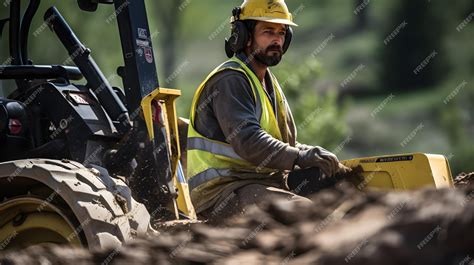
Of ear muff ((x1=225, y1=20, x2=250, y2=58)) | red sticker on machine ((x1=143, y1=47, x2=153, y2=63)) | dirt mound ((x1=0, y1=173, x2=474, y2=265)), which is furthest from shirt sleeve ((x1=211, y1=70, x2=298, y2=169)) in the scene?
dirt mound ((x1=0, y1=173, x2=474, y2=265))

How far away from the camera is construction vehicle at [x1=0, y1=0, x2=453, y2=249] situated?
16.7ft

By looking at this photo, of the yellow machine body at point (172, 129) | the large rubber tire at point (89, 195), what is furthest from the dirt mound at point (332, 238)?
the yellow machine body at point (172, 129)

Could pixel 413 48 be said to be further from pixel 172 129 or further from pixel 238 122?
pixel 238 122

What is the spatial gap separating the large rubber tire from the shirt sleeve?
0.84m

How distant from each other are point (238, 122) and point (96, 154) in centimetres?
88

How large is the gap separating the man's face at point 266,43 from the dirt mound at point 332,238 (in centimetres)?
246

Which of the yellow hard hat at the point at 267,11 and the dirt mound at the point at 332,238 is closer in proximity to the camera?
the dirt mound at the point at 332,238

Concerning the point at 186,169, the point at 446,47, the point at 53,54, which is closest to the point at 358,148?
the point at 446,47

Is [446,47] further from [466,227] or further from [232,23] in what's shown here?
[466,227]

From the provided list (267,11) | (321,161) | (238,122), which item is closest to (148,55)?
(238,122)

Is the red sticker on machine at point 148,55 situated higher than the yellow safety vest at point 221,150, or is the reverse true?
the red sticker on machine at point 148,55

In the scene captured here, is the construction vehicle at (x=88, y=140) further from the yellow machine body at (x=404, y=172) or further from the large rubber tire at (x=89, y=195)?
the yellow machine body at (x=404, y=172)

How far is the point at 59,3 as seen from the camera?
27.6 m

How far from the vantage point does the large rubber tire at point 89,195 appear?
4871 millimetres
